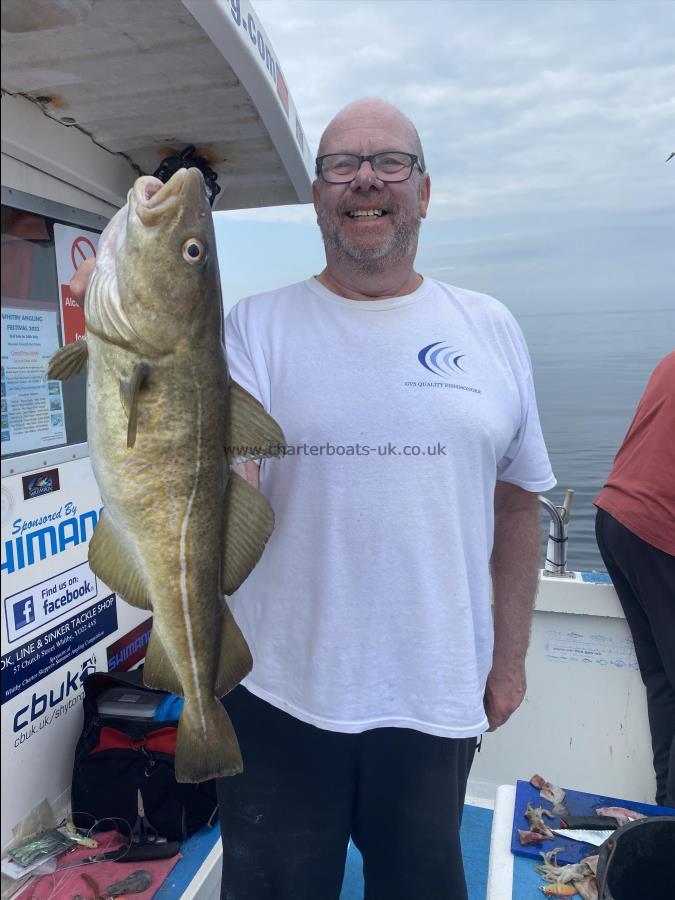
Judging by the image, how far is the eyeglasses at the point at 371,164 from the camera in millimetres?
2076

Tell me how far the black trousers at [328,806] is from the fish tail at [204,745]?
1.38ft

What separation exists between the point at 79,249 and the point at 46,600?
1513 mm

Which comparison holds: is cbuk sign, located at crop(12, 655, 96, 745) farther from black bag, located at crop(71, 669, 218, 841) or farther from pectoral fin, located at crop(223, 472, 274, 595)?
pectoral fin, located at crop(223, 472, 274, 595)

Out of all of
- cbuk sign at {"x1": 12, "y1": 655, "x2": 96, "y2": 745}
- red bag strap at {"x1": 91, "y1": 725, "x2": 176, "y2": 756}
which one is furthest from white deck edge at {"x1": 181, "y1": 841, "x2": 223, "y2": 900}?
cbuk sign at {"x1": 12, "y1": 655, "x2": 96, "y2": 745}

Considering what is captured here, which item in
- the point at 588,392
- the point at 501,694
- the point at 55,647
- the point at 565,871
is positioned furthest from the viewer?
the point at 588,392

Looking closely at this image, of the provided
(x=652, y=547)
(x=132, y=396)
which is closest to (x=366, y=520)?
(x=132, y=396)

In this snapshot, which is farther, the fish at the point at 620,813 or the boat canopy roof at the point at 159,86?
the fish at the point at 620,813

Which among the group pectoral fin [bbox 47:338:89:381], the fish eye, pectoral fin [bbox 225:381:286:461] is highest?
the fish eye

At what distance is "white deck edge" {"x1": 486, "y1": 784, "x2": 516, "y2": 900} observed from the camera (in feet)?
8.92

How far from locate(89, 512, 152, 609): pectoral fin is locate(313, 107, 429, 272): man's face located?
A: 3.55 feet

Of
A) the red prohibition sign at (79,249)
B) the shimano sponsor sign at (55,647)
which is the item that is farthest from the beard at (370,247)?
the shimano sponsor sign at (55,647)

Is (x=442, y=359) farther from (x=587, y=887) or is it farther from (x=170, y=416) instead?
(x=587, y=887)

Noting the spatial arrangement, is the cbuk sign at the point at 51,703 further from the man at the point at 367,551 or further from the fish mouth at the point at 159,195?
the fish mouth at the point at 159,195

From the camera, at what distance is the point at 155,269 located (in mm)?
1493
